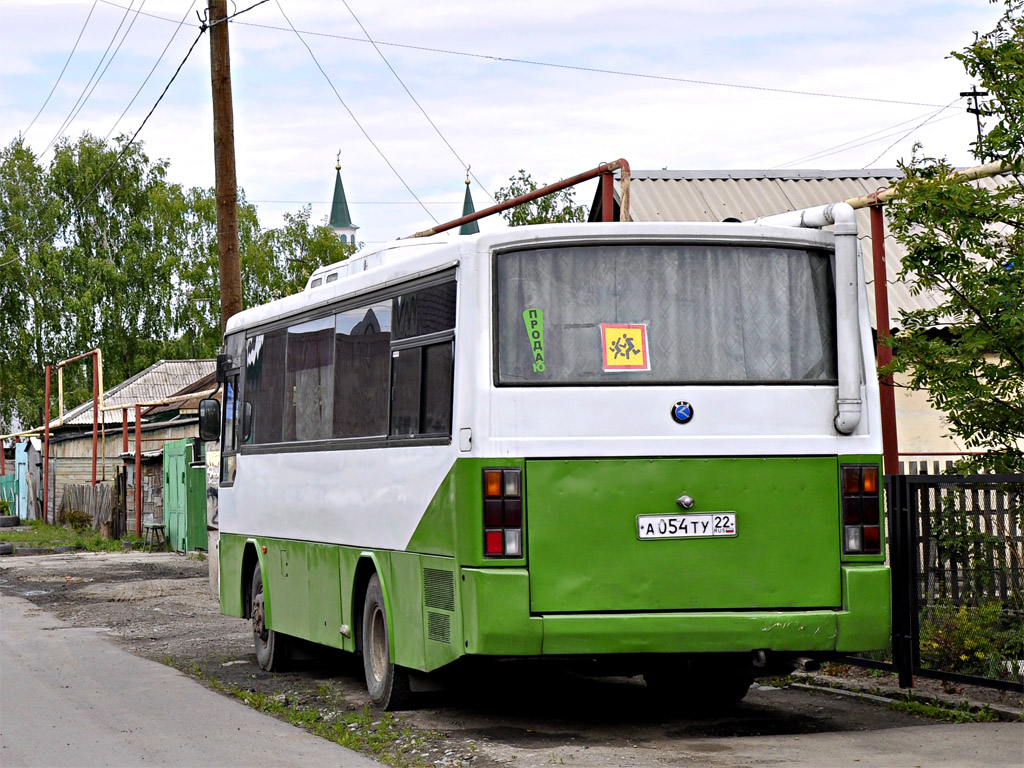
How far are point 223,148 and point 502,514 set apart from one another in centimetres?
1314

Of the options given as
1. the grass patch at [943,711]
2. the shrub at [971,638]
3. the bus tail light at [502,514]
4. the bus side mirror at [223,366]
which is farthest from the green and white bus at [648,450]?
the bus side mirror at [223,366]

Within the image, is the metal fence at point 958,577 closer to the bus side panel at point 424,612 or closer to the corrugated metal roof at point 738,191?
the bus side panel at point 424,612

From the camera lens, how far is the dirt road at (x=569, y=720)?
8234 millimetres

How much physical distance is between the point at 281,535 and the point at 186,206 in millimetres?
58229

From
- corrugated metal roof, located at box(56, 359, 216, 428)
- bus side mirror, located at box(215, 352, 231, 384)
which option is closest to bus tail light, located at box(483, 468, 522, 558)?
bus side mirror, located at box(215, 352, 231, 384)

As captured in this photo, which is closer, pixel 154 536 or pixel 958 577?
pixel 958 577

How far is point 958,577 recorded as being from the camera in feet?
32.6

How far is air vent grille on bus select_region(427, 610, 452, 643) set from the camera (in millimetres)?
8906

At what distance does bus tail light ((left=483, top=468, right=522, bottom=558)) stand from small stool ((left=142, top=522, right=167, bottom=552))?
25.1 metres

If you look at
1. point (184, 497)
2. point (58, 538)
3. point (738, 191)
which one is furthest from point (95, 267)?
point (738, 191)

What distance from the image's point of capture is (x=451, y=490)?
8.80 meters

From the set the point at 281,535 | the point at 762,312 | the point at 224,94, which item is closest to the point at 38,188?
the point at 224,94

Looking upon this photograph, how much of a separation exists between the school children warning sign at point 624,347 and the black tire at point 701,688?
1.95 m

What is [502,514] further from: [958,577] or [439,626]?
[958,577]
